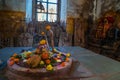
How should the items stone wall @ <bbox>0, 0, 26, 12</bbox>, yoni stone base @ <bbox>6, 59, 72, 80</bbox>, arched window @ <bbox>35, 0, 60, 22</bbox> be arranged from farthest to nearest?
arched window @ <bbox>35, 0, 60, 22</bbox>
stone wall @ <bbox>0, 0, 26, 12</bbox>
yoni stone base @ <bbox>6, 59, 72, 80</bbox>

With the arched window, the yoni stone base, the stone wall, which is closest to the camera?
the yoni stone base

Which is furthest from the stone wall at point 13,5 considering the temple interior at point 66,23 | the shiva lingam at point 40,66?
the shiva lingam at point 40,66

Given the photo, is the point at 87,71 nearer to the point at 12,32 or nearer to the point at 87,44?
the point at 12,32

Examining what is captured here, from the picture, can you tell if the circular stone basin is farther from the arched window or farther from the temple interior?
the arched window

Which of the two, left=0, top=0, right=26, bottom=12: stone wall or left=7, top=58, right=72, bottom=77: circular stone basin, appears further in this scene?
left=0, top=0, right=26, bottom=12: stone wall

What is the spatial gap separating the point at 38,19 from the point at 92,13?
1.31 meters

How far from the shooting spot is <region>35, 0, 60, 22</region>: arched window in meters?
3.61

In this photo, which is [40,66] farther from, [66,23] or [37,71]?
[66,23]

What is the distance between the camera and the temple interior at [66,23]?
3.20 metres

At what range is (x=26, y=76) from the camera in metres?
0.96

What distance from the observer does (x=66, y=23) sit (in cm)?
360

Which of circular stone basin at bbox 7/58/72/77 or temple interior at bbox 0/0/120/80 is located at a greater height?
temple interior at bbox 0/0/120/80

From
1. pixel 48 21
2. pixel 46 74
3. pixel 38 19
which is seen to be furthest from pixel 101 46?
pixel 46 74

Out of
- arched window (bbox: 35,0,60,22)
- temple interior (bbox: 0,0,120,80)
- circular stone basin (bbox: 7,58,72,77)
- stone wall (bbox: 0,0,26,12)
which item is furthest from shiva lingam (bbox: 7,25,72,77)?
arched window (bbox: 35,0,60,22)
